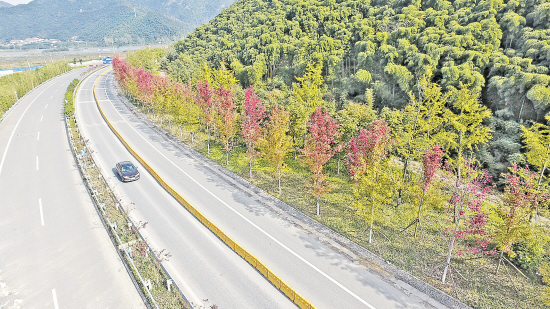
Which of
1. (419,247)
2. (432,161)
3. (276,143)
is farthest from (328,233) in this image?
(276,143)

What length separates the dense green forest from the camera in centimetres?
3438

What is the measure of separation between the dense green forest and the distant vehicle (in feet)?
97.4

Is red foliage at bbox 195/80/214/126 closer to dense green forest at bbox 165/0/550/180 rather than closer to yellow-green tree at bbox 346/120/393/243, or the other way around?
yellow-green tree at bbox 346/120/393/243

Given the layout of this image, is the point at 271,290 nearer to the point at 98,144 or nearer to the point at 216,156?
the point at 216,156

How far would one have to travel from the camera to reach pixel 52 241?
70.6ft

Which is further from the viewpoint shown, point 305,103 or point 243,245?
point 305,103

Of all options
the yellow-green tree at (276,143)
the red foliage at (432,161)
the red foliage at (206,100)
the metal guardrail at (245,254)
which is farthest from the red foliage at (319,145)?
the red foliage at (206,100)

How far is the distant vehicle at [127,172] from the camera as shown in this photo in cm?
3020

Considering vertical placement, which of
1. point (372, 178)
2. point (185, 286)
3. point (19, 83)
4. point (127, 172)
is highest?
point (19, 83)

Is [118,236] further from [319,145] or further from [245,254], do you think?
[319,145]

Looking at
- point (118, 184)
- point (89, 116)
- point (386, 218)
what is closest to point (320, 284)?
point (386, 218)

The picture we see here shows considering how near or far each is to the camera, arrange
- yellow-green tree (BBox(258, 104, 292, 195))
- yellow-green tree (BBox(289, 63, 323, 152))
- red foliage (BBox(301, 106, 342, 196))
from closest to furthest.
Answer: red foliage (BBox(301, 106, 342, 196)) → yellow-green tree (BBox(258, 104, 292, 195)) → yellow-green tree (BBox(289, 63, 323, 152))

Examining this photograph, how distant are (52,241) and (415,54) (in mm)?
49404

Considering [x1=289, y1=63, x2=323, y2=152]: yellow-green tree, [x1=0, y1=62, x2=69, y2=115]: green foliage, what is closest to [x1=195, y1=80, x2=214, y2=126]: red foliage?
[x1=289, y1=63, x2=323, y2=152]: yellow-green tree
